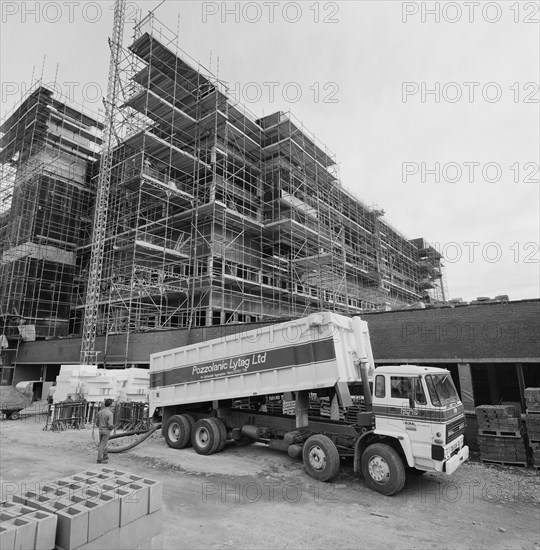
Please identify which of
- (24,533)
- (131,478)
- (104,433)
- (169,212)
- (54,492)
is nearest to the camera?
(24,533)

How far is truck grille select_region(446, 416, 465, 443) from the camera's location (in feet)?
24.8

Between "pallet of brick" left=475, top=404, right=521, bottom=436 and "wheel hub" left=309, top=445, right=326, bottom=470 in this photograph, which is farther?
"pallet of brick" left=475, top=404, right=521, bottom=436

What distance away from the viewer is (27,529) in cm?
314

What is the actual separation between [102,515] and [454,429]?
23.0 ft

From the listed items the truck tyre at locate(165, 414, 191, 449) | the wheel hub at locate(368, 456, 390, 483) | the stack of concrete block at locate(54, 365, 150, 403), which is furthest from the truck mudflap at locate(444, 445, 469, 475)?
the stack of concrete block at locate(54, 365, 150, 403)

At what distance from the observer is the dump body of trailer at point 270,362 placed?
9023mm

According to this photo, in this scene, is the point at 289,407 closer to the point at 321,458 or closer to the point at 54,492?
the point at 321,458

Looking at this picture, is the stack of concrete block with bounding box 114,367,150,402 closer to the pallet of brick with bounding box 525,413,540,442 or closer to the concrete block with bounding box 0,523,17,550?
the pallet of brick with bounding box 525,413,540,442

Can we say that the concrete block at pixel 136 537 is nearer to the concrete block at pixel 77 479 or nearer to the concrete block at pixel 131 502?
the concrete block at pixel 131 502

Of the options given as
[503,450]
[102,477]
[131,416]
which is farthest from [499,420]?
[131,416]

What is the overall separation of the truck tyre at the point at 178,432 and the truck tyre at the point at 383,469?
5.78 metres

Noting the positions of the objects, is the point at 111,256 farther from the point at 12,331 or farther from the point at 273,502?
the point at 273,502

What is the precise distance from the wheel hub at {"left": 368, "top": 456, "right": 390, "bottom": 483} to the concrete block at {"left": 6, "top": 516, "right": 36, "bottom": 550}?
6591 mm

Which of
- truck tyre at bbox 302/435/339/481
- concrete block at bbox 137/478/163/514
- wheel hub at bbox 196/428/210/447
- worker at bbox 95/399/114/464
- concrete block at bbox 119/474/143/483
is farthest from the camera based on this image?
wheel hub at bbox 196/428/210/447
